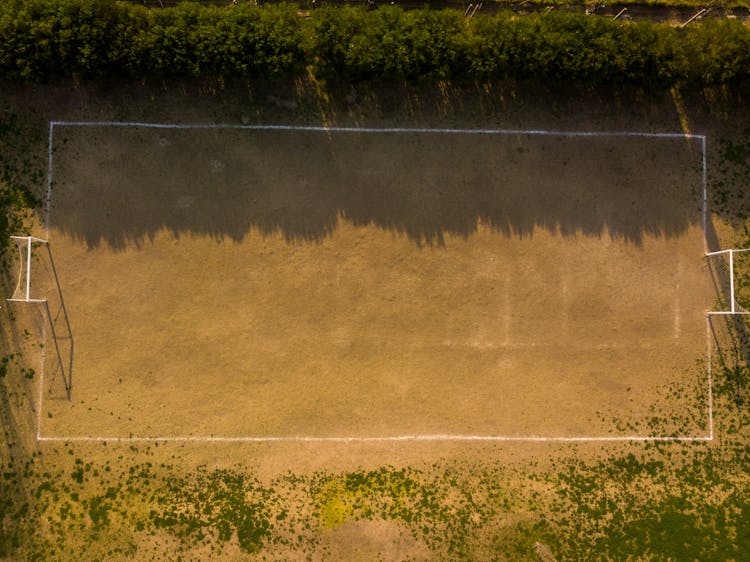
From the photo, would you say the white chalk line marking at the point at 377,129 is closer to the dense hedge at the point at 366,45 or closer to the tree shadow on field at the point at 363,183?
the tree shadow on field at the point at 363,183

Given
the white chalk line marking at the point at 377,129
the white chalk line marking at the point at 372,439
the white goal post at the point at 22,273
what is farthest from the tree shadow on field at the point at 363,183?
the white chalk line marking at the point at 372,439

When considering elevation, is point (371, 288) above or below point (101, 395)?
above

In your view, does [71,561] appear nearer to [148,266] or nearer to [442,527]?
[148,266]

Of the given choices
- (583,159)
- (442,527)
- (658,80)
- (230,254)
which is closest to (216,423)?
(230,254)

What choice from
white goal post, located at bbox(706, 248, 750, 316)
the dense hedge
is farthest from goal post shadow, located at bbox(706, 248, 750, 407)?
the dense hedge

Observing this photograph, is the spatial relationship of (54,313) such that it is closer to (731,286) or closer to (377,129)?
(377,129)

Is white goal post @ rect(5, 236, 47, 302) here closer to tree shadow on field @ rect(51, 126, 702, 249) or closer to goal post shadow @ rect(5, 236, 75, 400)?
goal post shadow @ rect(5, 236, 75, 400)

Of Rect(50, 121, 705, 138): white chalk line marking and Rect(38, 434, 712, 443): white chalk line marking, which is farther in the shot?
Rect(50, 121, 705, 138): white chalk line marking
